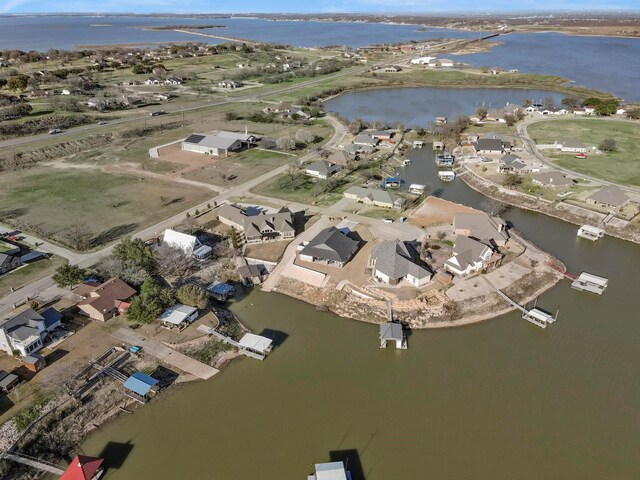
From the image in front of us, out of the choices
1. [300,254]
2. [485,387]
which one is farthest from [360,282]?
[485,387]

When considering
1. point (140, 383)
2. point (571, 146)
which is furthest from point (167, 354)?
point (571, 146)

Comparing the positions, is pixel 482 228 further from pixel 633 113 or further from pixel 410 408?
pixel 633 113

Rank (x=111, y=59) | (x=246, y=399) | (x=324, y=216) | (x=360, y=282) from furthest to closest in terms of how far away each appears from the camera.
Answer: (x=111, y=59)
(x=324, y=216)
(x=360, y=282)
(x=246, y=399)

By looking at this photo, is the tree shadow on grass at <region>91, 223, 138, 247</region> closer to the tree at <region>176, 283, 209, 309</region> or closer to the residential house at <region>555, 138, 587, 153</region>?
A: the tree at <region>176, 283, 209, 309</region>

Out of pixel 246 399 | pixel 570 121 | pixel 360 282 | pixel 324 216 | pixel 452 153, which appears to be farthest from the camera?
pixel 570 121

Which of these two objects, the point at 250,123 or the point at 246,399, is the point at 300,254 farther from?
the point at 250,123

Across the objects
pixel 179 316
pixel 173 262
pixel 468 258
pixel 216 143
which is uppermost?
pixel 216 143

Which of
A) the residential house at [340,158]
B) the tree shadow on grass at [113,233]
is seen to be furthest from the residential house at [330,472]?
the residential house at [340,158]
